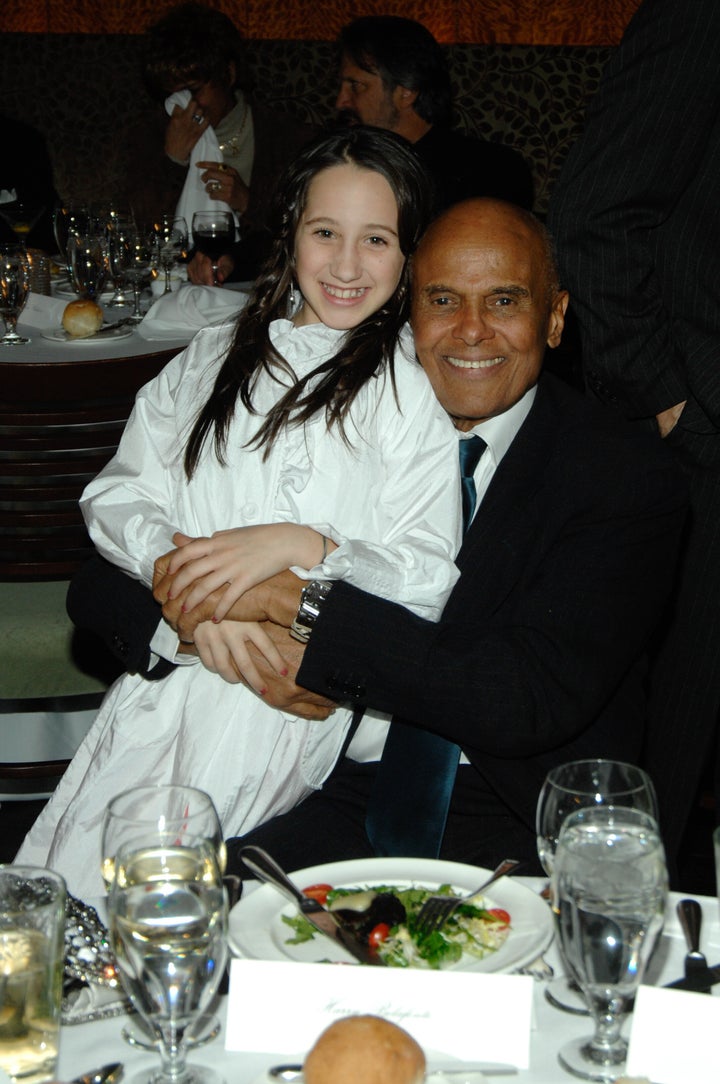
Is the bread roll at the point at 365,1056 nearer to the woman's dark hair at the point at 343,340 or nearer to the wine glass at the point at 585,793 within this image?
the wine glass at the point at 585,793

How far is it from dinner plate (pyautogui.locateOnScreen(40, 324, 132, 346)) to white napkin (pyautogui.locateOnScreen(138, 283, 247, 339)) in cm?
4

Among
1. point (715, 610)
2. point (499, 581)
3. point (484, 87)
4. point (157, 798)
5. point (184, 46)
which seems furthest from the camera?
point (484, 87)

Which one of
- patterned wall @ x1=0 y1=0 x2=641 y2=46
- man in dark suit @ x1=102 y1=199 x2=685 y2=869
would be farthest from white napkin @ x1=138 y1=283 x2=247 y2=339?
patterned wall @ x1=0 y1=0 x2=641 y2=46

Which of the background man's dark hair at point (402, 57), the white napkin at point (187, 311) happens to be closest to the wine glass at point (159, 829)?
the white napkin at point (187, 311)

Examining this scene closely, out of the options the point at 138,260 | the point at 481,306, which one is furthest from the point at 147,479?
the point at 138,260

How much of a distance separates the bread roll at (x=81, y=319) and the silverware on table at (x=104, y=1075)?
8.41 feet

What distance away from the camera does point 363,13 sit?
6121 mm

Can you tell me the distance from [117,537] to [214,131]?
Result: 3284 mm

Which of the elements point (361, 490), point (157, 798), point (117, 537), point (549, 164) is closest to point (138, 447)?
point (117, 537)

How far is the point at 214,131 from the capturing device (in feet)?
15.9

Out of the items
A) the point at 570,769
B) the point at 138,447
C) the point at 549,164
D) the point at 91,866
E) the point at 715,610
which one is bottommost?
the point at 91,866

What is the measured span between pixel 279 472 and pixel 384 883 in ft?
2.82

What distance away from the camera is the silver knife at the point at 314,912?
1120 mm

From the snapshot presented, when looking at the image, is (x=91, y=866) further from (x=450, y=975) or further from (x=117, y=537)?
(x=450, y=975)
